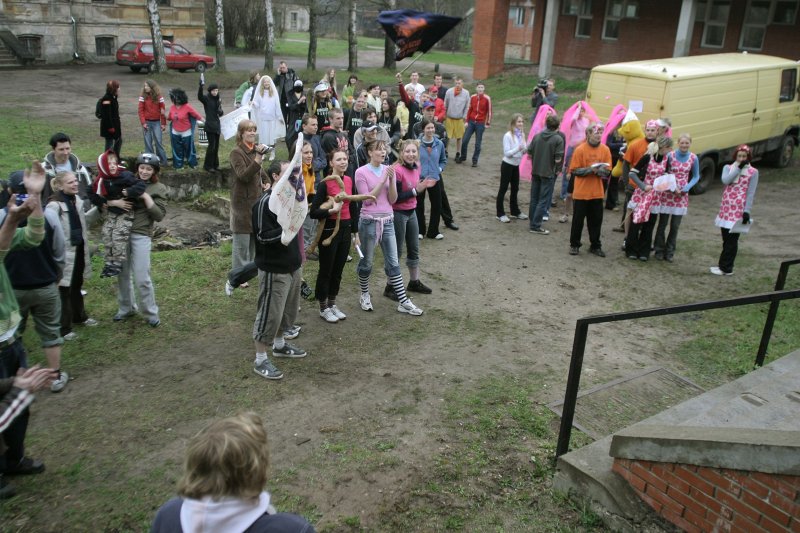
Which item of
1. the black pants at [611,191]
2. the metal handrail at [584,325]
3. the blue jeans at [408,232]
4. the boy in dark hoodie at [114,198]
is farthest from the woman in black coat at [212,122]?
the metal handrail at [584,325]

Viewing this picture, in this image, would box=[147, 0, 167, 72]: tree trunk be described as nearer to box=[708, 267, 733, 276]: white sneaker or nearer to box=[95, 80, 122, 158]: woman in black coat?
box=[95, 80, 122, 158]: woman in black coat

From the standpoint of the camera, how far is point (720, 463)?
3410 millimetres

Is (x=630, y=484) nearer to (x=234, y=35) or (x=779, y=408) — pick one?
(x=779, y=408)

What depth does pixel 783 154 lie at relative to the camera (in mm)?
15633

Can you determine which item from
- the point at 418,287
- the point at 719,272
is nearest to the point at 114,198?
the point at 418,287

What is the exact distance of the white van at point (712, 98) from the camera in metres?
12.3

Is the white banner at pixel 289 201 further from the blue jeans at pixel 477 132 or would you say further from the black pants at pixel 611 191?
the blue jeans at pixel 477 132

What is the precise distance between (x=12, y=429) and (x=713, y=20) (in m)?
25.2

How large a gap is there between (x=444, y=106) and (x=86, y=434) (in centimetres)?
1226

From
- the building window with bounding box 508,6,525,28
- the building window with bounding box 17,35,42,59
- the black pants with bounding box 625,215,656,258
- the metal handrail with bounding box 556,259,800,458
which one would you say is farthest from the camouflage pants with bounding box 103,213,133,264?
the building window with bounding box 508,6,525,28

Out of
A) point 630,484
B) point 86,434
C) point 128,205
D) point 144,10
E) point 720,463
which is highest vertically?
point 144,10

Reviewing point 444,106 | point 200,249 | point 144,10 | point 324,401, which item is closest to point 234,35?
point 144,10

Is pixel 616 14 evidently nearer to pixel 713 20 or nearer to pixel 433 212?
pixel 713 20

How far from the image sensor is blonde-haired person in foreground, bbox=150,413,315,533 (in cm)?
215
